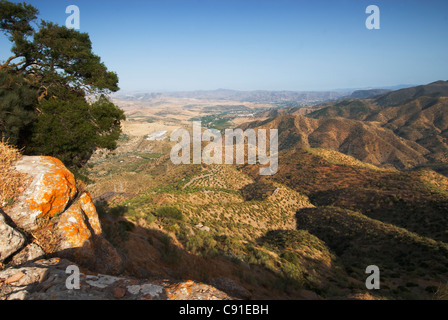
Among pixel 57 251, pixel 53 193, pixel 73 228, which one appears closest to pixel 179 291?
pixel 57 251

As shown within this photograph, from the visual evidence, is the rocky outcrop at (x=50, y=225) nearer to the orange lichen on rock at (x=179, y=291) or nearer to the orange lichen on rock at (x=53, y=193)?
the orange lichen on rock at (x=53, y=193)

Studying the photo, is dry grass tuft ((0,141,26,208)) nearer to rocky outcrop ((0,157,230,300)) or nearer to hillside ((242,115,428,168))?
rocky outcrop ((0,157,230,300))

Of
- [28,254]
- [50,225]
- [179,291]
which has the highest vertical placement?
[50,225]

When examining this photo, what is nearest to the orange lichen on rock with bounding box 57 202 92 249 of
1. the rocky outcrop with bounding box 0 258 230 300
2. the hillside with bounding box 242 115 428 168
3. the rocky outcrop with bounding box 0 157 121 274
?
the rocky outcrop with bounding box 0 157 121 274

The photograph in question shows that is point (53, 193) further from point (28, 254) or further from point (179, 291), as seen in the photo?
point (179, 291)
